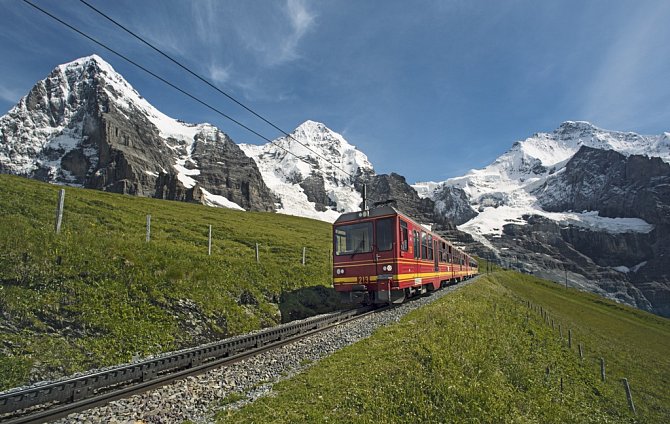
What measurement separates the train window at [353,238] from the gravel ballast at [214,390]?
250 inches

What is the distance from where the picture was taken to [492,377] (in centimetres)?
931

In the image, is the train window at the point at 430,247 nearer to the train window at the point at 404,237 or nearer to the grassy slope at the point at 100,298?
the train window at the point at 404,237

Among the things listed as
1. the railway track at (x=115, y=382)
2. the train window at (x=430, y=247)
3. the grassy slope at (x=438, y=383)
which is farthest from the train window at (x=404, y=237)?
the railway track at (x=115, y=382)

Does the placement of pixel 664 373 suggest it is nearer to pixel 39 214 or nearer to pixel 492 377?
pixel 492 377

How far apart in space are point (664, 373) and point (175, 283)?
125 ft

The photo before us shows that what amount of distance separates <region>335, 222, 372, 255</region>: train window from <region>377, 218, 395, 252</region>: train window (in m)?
0.50

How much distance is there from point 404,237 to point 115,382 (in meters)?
12.8

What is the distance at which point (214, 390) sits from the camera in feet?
23.7

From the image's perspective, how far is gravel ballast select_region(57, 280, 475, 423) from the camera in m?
6.05

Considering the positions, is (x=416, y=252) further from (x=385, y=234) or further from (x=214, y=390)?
(x=214, y=390)

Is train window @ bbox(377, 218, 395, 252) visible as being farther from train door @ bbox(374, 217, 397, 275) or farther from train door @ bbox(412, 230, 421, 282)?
train door @ bbox(412, 230, 421, 282)

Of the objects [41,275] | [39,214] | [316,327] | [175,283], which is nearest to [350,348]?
[316,327]

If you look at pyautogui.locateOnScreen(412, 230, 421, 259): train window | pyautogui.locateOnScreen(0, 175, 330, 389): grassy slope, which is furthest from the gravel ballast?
pyautogui.locateOnScreen(412, 230, 421, 259): train window

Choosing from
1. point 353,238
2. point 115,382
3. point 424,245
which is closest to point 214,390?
point 115,382
